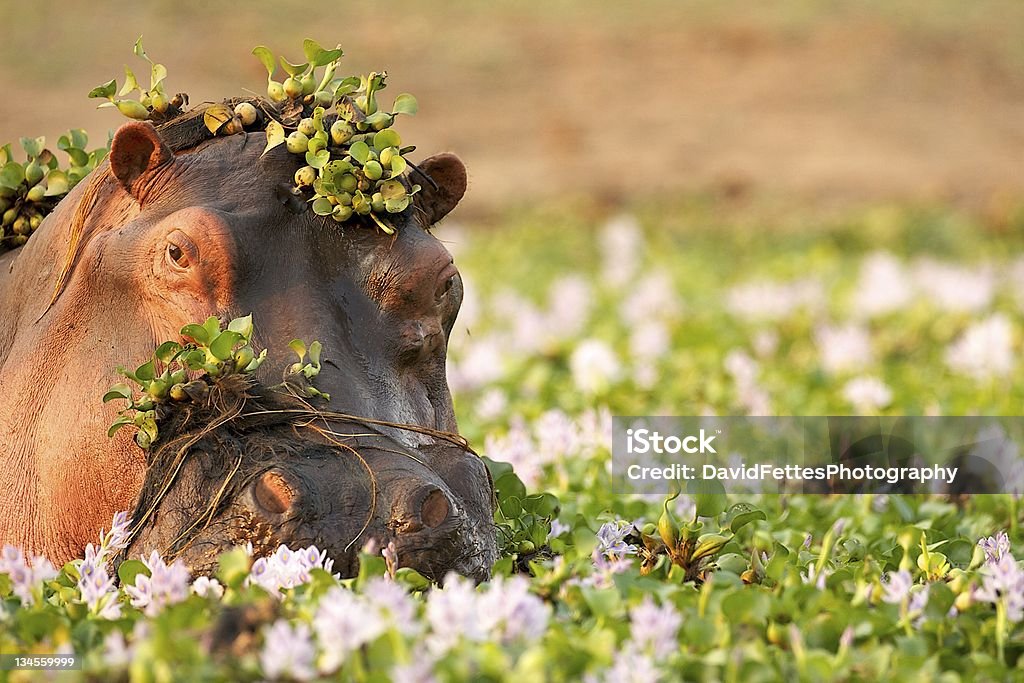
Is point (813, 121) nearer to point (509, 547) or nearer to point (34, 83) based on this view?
point (34, 83)

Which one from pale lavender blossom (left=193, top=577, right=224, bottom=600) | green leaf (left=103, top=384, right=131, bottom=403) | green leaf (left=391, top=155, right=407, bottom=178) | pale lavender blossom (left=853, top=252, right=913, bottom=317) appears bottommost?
pale lavender blossom (left=193, top=577, right=224, bottom=600)

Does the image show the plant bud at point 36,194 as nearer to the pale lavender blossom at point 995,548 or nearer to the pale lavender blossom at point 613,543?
the pale lavender blossom at point 613,543

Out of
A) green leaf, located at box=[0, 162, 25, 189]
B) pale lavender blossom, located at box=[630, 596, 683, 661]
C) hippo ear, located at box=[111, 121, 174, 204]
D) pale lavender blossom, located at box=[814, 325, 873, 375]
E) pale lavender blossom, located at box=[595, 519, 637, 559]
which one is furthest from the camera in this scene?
pale lavender blossom, located at box=[814, 325, 873, 375]

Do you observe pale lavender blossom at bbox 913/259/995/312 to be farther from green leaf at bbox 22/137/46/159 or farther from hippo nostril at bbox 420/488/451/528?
hippo nostril at bbox 420/488/451/528

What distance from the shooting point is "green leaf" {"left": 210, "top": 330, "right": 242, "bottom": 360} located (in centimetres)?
282

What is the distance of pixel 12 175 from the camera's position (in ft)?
11.8

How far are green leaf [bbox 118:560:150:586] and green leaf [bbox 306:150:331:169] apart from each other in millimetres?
880

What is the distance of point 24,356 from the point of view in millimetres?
3223

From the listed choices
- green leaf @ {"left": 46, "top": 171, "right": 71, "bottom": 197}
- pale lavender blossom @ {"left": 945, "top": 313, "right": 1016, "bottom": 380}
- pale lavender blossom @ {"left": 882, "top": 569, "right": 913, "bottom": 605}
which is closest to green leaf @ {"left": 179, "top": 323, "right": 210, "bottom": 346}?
green leaf @ {"left": 46, "top": 171, "right": 71, "bottom": 197}

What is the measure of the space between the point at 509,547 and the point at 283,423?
0.56 meters

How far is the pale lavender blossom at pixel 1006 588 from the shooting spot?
105 inches

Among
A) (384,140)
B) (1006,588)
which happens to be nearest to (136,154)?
(384,140)

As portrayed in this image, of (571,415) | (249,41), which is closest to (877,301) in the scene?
(571,415)

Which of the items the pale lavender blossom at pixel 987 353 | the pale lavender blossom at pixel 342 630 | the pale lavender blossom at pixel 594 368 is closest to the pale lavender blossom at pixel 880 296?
the pale lavender blossom at pixel 987 353
